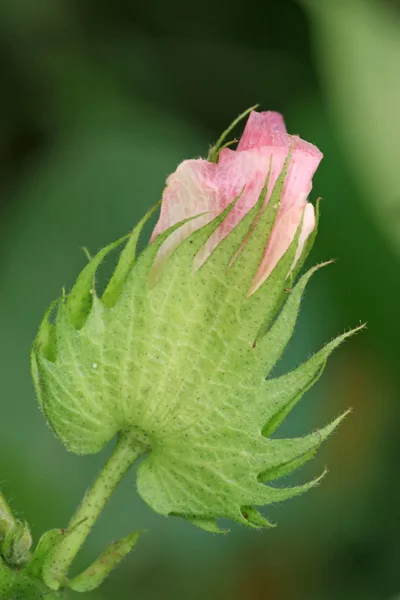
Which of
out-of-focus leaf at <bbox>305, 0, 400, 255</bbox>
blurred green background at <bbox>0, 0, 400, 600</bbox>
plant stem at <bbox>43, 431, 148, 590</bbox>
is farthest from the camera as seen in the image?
out-of-focus leaf at <bbox>305, 0, 400, 255</bbox>

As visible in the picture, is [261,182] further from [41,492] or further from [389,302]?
[389,302]

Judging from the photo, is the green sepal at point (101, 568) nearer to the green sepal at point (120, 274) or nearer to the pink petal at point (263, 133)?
the green sepal at point (120, 274)

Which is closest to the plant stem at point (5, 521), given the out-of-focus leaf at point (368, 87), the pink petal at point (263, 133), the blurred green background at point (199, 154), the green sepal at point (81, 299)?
the green sepal at point (81, 299)

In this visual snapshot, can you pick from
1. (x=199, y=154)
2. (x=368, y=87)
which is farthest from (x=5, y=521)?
(x=368, y=87)

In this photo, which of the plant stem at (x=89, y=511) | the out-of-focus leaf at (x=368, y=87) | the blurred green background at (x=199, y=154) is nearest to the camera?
the plant stem at (x=89, y=511)

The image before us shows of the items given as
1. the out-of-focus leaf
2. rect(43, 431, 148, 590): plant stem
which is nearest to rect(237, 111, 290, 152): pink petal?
rect(43, 431, 148, 590): plant stem

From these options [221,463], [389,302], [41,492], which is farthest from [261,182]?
[389,302]

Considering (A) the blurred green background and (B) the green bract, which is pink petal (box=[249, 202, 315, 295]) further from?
(A) the blurred green background
